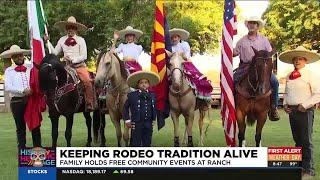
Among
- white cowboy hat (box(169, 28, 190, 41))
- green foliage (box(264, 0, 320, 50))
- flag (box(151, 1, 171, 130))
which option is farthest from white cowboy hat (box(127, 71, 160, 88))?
green foliage (box(264, 0, 320, 50))

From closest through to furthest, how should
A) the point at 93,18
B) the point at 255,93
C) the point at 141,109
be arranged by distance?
the point at 141,109 → the point at 255,93 → the point at 93,18

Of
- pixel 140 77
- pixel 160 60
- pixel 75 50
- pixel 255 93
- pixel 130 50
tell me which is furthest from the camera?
pixel 130 50

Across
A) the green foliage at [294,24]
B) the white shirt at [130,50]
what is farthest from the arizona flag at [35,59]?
the green foliage at [294,24]

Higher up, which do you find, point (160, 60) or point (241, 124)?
point (160, 60)

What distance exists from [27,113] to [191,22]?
2701 cm

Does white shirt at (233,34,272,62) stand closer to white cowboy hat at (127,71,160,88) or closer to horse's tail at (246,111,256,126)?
horse's tail at (246,111,256,126)

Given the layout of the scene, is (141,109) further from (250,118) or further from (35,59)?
(35,59)

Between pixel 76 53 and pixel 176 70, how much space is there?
2042mm

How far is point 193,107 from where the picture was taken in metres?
11.4

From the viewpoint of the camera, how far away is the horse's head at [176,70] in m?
10.7

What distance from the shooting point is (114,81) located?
10703 millimetres

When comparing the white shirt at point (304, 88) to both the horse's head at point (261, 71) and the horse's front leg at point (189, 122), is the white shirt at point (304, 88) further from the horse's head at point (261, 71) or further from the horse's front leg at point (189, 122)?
the horse's front leg at point (189, 122)

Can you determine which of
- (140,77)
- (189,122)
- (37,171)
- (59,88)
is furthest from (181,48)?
(37,171)

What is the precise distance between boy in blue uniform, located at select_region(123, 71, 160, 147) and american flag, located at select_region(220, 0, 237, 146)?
1.36m
